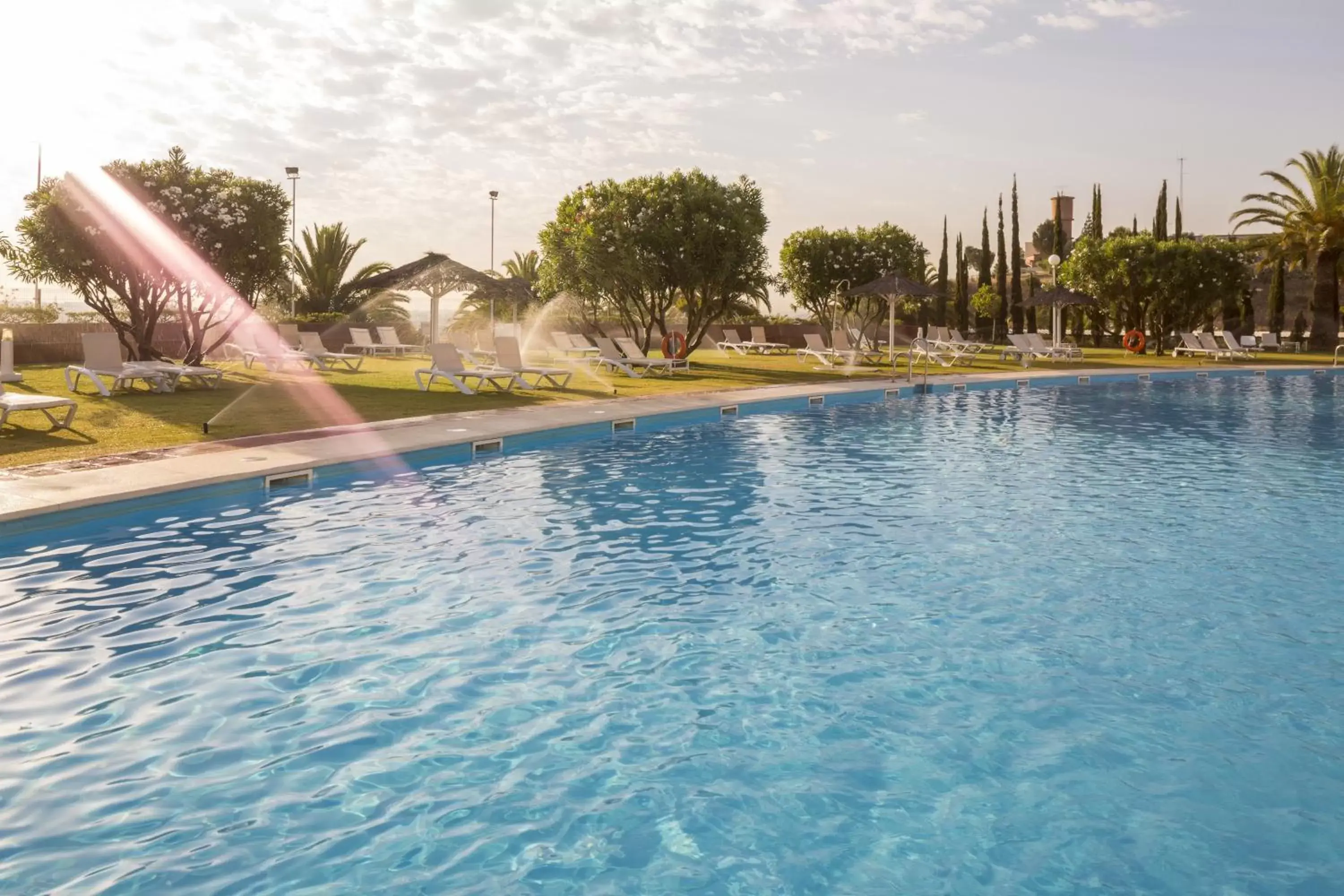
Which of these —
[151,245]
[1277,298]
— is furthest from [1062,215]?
[151,245]

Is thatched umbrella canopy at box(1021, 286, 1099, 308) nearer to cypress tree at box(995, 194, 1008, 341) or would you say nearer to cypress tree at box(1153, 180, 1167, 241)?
cypress tree at box(995, 194, 1008, 341)

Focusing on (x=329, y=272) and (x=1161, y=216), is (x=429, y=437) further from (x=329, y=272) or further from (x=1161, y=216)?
(x=1161, y=216)

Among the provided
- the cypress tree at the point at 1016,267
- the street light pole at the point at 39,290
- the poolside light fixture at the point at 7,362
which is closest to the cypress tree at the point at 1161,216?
the cypress tree at the point at 1016,267

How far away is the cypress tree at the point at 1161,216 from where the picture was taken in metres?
45.8

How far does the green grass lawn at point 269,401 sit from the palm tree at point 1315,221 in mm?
17615

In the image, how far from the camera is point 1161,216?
4609 centimetres

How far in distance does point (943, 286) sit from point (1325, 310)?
16086 millimetres

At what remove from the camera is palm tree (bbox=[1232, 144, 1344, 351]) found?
124 feet

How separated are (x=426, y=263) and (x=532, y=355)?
9099 mm

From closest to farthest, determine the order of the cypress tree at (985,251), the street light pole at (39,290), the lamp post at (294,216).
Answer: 1. the street light pole at (39,290)
2. the lamp post at (294,216)
3. the cypress tree at (985,251)

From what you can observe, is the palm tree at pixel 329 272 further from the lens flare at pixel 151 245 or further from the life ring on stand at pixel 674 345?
the lens flare at pixel 151 245

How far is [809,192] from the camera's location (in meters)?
27.4

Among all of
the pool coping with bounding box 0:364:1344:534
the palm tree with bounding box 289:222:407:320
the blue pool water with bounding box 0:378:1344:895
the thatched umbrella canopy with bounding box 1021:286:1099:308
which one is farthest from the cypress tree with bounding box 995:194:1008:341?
the blue pool water with bounding box 0:378:1344:895

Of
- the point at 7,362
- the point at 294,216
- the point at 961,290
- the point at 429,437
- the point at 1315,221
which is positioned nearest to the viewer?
the point at 429,437
